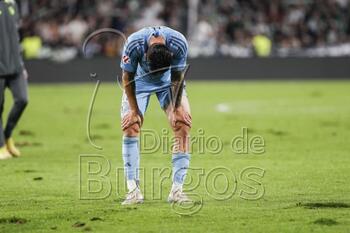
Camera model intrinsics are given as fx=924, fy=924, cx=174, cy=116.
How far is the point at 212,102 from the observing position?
2745 cm

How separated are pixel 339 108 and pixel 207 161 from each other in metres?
11.6

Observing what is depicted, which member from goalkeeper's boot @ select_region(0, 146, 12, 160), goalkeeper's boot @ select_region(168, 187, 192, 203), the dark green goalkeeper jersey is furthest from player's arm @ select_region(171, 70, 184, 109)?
goalkeeper's boot @ select_region(0, 146, 12, 160)

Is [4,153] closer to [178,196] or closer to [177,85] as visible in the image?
[178,196]

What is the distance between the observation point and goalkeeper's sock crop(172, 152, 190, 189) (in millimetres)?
9844

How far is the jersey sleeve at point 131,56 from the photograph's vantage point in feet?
31.1

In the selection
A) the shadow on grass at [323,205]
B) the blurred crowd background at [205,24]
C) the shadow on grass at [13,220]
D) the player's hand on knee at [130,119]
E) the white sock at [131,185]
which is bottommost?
the shadow on grass at [13,220]

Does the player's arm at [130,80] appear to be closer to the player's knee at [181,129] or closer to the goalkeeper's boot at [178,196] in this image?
the player's knee at [181,129]

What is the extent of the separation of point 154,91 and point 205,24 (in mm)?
26117

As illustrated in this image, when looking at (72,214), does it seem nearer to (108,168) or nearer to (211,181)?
(211,181)

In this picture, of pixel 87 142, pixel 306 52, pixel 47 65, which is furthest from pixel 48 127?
pixel 306 52

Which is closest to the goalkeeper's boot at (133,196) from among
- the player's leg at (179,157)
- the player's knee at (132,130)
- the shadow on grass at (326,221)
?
the player's leg at (179,157)

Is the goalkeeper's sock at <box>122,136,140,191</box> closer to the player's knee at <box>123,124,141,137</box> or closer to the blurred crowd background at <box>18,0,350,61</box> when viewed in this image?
the player's knee at <box>123,124,141,137</box>

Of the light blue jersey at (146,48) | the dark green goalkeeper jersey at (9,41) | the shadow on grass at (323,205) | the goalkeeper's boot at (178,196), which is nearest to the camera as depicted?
the light blue jersey at (146,48)

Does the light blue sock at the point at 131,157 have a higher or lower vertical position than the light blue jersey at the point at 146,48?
lower
